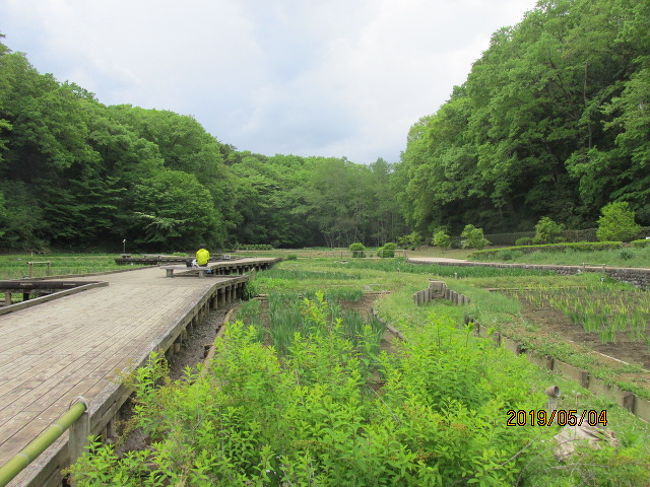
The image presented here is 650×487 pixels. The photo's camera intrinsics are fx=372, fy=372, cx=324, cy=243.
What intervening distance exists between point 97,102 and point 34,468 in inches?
1754

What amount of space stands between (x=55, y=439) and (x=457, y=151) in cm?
3155

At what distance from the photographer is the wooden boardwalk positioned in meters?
2.75

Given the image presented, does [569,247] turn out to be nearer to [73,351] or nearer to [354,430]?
[354,430]

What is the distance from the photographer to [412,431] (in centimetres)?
186

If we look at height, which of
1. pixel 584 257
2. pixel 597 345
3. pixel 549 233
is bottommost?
pixel 597 345

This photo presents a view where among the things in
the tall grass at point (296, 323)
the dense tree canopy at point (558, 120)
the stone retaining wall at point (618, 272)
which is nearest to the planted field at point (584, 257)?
the stone retaining wall at point (618, 272)

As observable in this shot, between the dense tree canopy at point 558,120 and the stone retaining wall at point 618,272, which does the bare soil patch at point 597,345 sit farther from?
the dense tree canopy at point 558,120

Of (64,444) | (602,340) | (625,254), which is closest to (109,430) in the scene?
(64,444)

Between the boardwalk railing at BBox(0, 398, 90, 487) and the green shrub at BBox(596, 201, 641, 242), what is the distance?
2042 centimetres

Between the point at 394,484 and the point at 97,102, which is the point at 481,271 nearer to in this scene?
the point at 394,484

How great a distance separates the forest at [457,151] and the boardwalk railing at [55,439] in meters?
22.4

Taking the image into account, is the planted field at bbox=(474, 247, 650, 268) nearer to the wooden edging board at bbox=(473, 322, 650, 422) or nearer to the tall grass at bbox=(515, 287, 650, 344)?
the tall grass at bbox=(515, 287, 650, 344)

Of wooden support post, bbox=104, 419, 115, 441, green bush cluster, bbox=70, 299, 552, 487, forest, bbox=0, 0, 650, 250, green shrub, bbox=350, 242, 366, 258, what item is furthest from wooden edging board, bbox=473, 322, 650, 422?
green shrub, bbox=350, 242, 366, 258

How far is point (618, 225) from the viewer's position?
1662 centimetres
